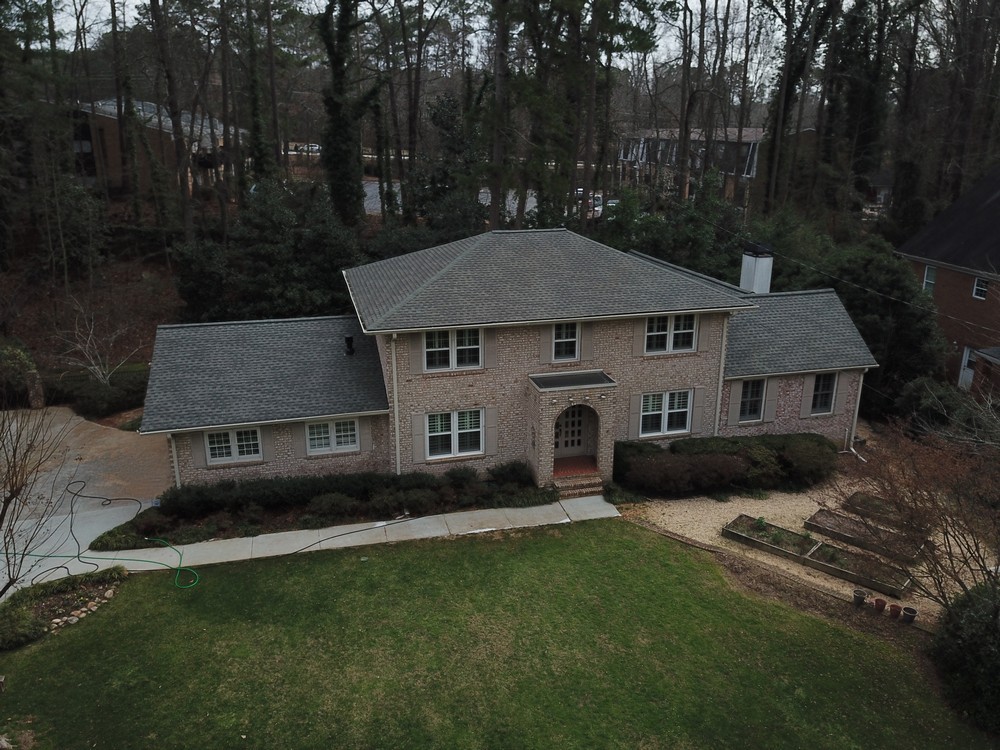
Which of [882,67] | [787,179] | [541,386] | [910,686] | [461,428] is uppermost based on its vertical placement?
[882,67]

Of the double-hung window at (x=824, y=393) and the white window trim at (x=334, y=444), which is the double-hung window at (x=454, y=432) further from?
the double-hung window at (x=824, y=393)

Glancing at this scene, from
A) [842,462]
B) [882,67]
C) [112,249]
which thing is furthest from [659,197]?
[112,249]

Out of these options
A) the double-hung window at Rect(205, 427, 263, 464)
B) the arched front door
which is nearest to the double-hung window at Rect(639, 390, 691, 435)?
the arched front door

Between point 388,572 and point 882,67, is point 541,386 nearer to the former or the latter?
point 388,572

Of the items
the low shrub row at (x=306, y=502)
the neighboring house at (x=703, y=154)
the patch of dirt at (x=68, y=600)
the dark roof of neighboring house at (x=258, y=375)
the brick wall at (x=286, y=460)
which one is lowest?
the patch of dirt at (x=68, y=600)

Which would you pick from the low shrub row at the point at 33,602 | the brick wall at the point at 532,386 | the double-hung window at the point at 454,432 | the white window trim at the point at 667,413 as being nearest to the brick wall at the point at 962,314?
the white window trim at the point at 667,413

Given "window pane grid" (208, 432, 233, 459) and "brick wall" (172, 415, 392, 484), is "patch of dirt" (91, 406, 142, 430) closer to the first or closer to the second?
"brick wall" (172, 415, 392, 484)
